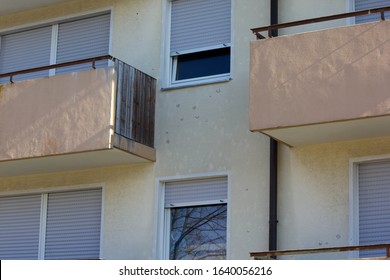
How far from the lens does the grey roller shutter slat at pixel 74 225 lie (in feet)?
53.8

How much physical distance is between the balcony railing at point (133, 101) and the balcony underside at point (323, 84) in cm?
219

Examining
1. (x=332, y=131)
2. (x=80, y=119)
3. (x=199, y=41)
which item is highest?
(x=199, y=41)

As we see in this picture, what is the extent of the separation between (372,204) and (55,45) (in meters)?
6.50

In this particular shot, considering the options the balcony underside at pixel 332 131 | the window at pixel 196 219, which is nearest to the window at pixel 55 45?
the window at pixel 196 219

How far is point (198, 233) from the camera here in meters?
15.6

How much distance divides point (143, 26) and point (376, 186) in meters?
4.83

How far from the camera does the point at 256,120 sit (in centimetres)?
1405

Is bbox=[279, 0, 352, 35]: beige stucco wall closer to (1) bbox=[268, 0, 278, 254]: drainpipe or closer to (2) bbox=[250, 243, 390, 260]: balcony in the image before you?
(1) bbox=[268, 0, 278, 254]: drainpipe

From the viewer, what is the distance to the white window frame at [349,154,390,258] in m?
14.1

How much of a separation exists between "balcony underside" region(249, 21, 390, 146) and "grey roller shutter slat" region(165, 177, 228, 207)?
5.01ft

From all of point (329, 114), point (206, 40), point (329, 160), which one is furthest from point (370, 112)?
point (206, 40)

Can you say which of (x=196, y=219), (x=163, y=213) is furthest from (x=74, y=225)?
(x=196, y=219)

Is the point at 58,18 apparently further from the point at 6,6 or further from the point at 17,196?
the point at 17,196

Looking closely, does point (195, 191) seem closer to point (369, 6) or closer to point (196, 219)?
point (196, 219)
